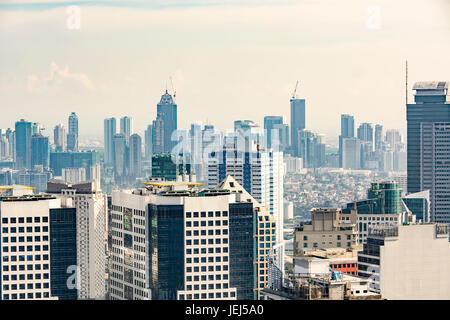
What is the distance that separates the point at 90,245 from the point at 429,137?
52.7 ft

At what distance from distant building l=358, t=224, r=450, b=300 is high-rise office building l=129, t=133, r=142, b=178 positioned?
379 cm

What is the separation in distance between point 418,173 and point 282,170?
6413mm

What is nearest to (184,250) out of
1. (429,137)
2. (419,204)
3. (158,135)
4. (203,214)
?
(203,214)

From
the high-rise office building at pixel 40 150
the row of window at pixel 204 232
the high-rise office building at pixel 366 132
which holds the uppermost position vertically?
the high-rise office building at pixel 366 132

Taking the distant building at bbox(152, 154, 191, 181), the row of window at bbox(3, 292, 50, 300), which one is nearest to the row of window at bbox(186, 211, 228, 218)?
the row of window at bbox(3, 292, 50, 300)

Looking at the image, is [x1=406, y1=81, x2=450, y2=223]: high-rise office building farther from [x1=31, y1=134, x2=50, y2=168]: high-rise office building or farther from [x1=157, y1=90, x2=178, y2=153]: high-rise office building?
[x1=31, y1=134, x2=50, y2=168]: high-rise office building

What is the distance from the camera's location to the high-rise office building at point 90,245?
29.9ft

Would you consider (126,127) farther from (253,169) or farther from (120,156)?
(253,169)

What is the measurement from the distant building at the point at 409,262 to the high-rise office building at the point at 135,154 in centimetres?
379

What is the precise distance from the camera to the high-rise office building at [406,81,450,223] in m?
22.2

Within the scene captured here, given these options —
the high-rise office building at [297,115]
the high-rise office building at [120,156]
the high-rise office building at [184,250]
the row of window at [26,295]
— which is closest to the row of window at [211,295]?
the high-rise office building at [184,250]

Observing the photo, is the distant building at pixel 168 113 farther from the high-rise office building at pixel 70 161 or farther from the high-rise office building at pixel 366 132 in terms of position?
the high-rise office building at pixel 366 132
